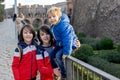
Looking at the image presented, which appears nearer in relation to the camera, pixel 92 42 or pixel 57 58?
pixel 57 58

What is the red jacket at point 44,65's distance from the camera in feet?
12.1

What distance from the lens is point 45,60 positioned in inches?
148

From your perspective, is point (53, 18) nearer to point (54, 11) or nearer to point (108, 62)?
point (54, 11)

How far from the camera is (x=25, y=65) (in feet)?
12.2

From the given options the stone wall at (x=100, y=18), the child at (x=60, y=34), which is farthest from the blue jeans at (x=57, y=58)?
the stone wall at (x=100, y=18)

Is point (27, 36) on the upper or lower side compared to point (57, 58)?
upper

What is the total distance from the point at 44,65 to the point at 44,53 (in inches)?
5.2

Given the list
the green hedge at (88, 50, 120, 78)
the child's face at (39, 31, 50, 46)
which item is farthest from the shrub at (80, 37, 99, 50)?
the child's face at (39, 31, 50, 46)

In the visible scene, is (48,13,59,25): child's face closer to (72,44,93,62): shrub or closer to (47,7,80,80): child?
(47,7,80,80): child

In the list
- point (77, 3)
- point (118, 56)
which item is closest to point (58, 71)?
point (118, 56)

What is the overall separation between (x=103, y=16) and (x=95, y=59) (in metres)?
8.34

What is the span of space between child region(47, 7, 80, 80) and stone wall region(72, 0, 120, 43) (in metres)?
13.4

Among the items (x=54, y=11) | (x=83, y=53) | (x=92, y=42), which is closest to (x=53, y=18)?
(x=54, y=11)

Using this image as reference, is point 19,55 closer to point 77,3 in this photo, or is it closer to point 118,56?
point 118,56
